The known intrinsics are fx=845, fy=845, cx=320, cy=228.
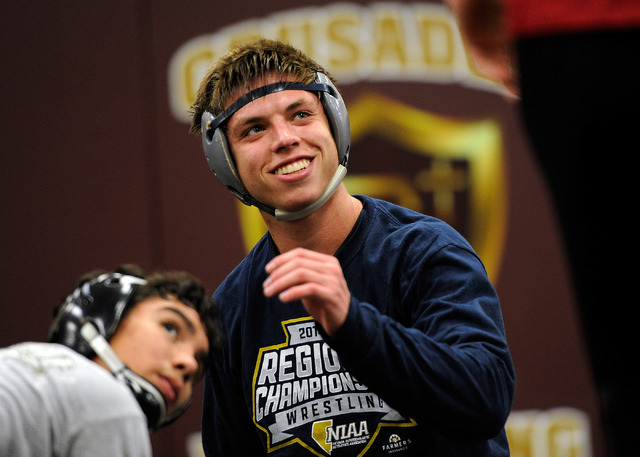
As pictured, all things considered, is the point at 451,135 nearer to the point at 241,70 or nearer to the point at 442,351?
the point at 241,70

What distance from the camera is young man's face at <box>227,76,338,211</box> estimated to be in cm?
241

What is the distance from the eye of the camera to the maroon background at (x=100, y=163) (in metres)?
4.29

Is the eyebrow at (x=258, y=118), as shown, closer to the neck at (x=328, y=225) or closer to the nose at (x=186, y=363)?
the neck at (x=328, y=225)

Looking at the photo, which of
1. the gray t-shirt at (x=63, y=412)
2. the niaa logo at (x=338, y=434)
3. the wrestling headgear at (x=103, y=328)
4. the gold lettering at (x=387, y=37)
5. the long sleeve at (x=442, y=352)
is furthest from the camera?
the gold lettering at (x=387, y=37)

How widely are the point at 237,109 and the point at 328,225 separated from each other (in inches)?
17.2

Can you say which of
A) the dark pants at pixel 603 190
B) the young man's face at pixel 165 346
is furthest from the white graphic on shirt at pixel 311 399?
the dark pants at pixel 603 190

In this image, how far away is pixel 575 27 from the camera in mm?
1024

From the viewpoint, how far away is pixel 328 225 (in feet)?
8.15

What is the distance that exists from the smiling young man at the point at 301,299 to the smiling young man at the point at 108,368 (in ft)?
1.03

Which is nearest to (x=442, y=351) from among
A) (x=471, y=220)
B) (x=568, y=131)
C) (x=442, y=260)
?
(x=442, y=260)

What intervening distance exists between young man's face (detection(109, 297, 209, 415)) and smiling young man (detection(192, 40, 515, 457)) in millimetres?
296

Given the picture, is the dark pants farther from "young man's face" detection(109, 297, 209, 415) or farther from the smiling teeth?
the smiling teeth

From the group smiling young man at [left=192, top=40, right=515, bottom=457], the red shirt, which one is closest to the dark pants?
the red shirt

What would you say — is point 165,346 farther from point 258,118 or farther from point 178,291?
point 258,118
